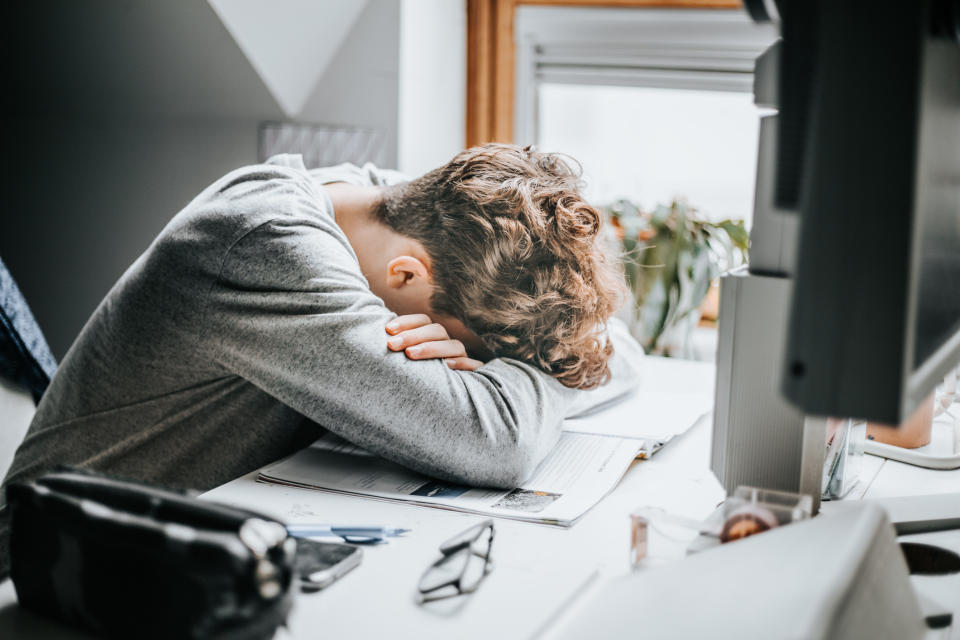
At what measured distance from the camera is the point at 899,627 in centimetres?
50

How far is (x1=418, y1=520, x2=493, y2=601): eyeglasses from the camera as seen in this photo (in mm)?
596

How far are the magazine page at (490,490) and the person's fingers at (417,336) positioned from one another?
0.48 feet

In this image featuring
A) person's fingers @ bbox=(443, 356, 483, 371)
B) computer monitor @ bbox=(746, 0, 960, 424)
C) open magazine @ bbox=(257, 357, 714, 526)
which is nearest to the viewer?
computer monitor @ bbox=(746, 0, 960, 424)

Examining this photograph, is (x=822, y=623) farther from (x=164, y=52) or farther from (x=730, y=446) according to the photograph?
(x=164, y=52)

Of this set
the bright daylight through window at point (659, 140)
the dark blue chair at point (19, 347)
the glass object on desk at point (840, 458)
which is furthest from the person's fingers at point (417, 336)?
the bright daylight through window at point (659, 140)

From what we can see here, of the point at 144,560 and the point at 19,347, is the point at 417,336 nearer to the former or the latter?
the point at 144,560

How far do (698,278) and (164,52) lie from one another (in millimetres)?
1300

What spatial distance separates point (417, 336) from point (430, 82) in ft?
4.15

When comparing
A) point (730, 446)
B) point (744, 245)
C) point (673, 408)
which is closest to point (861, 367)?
point (730, 446)

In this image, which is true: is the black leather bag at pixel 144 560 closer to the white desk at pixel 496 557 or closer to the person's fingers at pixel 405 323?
the white desk at pixel 496 557

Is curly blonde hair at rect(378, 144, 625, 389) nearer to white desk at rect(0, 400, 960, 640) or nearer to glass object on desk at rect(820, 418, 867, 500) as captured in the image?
white desk at rect(0, 400, 960, 640)

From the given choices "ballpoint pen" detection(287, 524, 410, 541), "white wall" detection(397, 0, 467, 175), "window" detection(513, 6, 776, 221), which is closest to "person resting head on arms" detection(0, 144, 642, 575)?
"ballpoint pen" detection(287, 524, 410, 541)

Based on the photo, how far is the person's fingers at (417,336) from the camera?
Answer: 0.82m

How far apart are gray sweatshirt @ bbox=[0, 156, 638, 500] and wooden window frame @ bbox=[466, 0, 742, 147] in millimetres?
1137
